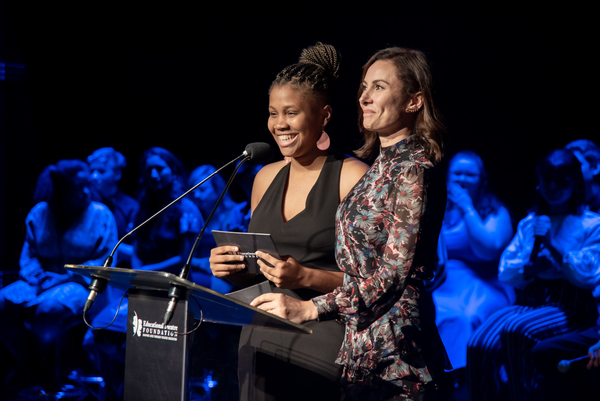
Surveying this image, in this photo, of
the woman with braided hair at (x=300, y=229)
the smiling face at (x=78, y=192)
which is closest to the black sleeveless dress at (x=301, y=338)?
the woman with braided hair at (x=300, y=229)

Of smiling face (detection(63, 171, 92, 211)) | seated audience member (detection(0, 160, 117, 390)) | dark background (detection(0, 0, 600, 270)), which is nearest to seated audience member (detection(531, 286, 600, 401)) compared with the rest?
dark background (detection(0, 0, 600, 270))

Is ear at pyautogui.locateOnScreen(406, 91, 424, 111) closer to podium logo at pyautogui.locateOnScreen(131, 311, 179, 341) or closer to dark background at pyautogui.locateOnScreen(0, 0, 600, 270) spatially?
podium logo at pyautogui.locateOnScreen(131, 311, 179, 341)

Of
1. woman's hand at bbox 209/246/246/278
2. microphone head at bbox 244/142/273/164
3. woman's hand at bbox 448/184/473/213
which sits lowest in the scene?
woman's hand at bbox 209/246/246/278

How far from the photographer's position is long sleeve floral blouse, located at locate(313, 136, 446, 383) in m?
1.09

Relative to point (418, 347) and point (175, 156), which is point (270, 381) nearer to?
point (418, 347)

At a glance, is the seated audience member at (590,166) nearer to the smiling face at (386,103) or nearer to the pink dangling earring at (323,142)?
the pink dangling earring at (323,142)

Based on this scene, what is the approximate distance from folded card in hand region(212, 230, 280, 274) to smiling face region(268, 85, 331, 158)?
41cm

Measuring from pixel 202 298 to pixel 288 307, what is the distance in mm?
200

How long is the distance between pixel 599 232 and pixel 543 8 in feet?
5.85

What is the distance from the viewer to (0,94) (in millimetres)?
4305

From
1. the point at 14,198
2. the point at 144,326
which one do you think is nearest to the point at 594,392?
the point at 144,326

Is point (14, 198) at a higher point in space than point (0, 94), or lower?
lower

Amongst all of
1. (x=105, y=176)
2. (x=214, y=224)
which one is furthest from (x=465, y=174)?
(x=105, y=176)

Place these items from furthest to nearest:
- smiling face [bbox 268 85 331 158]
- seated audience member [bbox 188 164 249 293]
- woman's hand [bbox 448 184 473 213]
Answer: seated audience member [bbox 188 164 249 293], woman's hand [bbox 448 184 473 213], smiling face [bbox 268 85 331 158]
